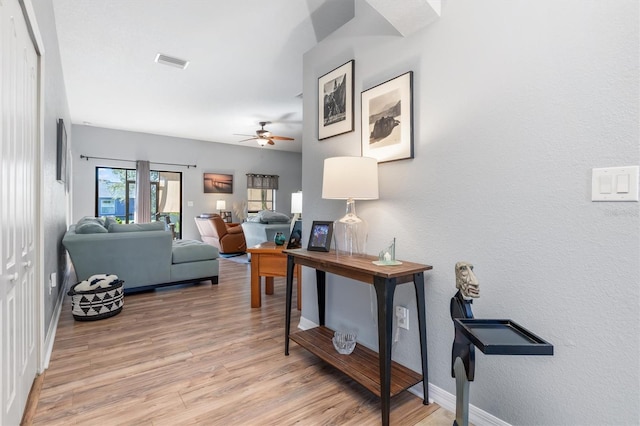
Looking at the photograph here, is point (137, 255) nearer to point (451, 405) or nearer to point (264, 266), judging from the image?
point (264, 266)

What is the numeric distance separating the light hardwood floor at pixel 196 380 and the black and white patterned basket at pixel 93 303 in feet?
0.27

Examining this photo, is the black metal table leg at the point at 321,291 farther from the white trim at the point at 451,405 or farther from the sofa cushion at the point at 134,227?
the sofa cushion at the point at 134,227

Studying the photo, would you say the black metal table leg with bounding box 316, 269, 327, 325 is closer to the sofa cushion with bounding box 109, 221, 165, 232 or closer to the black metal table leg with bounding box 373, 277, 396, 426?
the black metal table leg with bounding box 373, 277, 396, 426

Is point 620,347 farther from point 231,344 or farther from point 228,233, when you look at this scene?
point 228,233

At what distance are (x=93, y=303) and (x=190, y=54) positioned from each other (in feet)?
8.98

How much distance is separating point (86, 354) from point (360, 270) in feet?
7.13

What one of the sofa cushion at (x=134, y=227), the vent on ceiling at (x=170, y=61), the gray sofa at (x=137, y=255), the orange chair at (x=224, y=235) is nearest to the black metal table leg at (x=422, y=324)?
the gray sofa at (x=137, y=255)

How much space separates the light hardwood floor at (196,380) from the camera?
5.45ft

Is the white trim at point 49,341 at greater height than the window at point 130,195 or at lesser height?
lesser

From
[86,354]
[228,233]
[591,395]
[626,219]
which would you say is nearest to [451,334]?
[591,395]

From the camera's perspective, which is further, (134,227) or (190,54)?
(134,227)

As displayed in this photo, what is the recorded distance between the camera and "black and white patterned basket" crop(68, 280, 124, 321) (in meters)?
2.95

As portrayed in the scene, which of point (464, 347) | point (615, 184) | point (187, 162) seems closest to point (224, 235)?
point (187, 162)

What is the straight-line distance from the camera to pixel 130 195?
24.6 ft
